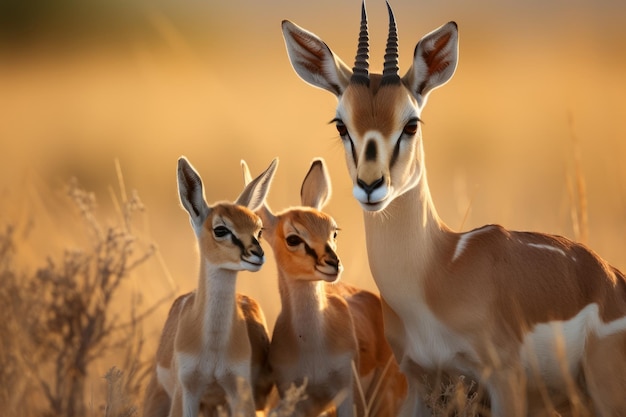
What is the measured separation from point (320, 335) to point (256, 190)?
3.49 feet

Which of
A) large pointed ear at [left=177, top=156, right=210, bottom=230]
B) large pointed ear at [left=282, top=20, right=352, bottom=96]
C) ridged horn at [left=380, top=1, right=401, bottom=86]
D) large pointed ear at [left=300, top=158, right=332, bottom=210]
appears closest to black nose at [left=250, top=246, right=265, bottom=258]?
large pointed ear at [left=177, top=156, right=210, bottom=230]

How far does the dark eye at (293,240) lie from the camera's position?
9.62 metres

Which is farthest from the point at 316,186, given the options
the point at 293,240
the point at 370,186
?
the point at 370,186

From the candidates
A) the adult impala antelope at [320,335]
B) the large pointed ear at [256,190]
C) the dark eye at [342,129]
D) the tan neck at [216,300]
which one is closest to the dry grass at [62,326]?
the large pointed ear at [256,190]

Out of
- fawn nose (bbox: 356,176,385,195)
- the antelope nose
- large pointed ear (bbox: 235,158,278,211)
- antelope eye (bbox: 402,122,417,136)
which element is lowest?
the antelope nose

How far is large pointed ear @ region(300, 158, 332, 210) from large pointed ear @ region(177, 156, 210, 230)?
1.48 m

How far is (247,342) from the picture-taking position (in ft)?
29.7

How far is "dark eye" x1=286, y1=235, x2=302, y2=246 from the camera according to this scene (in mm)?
9617

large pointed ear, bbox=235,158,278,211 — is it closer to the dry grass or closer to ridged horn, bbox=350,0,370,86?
the dry grass

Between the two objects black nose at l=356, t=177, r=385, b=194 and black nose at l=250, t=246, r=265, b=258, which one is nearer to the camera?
black nose at l=356, t=177, r=385, b=194

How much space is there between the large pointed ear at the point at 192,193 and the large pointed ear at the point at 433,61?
1.53m

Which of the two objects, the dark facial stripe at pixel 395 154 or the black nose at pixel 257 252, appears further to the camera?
the black nose at pixel 257 252

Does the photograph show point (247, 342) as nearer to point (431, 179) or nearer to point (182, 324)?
point (182, 324)

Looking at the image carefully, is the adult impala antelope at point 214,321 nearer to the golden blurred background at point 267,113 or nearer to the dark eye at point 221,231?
the dark eye at point 221,231
